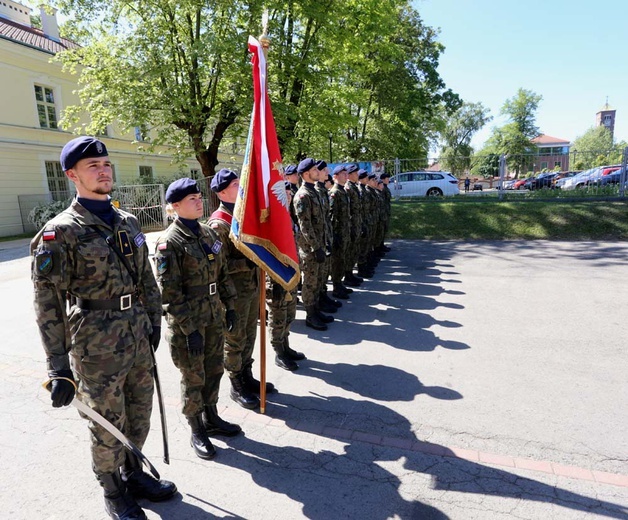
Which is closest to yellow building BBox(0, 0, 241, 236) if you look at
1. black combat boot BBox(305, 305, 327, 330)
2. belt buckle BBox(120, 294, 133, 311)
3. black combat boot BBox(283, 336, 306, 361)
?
black combat boot BBox(305, 305, 327, 330)

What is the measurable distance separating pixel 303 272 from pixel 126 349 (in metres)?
3.39

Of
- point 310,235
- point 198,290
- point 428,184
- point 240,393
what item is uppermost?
point 428,184

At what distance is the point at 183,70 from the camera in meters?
13.2

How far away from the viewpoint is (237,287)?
379 cm

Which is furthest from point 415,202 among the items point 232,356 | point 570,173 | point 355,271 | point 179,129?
point 232,356

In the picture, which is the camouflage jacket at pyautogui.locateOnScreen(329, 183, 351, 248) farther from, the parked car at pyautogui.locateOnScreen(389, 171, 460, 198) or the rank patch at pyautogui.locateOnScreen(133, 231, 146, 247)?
the parked car at pyautogui.locateOnScreen(389, 171, 460, 198)

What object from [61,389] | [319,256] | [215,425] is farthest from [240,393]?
[319,256]

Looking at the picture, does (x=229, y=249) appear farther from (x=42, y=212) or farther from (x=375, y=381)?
(x=42, y=212)

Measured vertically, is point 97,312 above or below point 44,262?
below

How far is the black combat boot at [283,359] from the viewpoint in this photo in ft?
15.0

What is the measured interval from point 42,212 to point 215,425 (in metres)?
19.3

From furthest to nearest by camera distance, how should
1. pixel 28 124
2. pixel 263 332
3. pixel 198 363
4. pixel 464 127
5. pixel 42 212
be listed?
pixel 464 127
pixel 28 124
pixel 42 212
pixel 263 332
pixel 198 363

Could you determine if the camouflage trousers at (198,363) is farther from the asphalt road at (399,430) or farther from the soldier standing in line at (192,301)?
the asphalt road at (399,430)

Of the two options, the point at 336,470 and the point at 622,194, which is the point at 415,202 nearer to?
the point at 622,194
